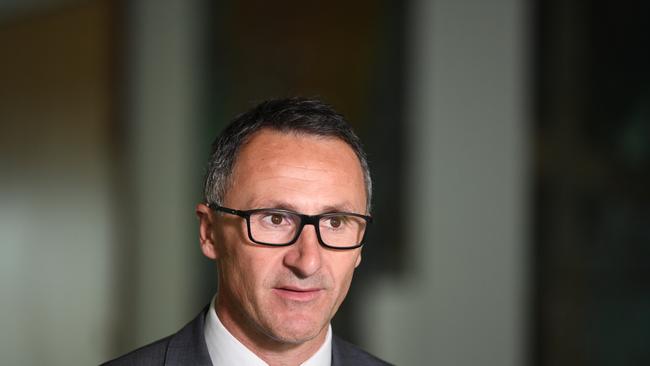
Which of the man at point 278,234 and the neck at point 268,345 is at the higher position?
the man at point 278,234

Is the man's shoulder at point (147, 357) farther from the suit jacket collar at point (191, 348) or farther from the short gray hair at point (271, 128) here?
the short gray hair at point (271, 128)

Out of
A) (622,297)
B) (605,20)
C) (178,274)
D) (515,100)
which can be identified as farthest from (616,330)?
(178,274)

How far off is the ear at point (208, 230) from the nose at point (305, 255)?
30 centimetres

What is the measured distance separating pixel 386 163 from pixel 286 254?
3596 mm

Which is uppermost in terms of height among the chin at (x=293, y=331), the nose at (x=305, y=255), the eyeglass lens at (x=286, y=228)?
the eyeglass lens at (x=286, y=228)

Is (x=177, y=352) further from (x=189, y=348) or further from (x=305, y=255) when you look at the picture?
(x=305, y=255)

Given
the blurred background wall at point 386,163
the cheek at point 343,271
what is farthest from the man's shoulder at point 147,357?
the blurred background wall at point 386,163

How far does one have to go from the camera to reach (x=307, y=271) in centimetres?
208

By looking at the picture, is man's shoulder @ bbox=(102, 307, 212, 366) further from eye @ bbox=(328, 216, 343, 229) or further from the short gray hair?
eye @ bbox=(328, 216, 343, 229)

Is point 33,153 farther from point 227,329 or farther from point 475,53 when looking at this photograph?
point 227,329

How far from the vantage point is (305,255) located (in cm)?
209

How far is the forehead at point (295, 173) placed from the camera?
84.1 inches

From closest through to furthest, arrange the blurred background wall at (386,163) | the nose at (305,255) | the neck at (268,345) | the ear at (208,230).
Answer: the nose at (305,255) < the neck at (268,345) < the ear at (208,230) < the blurred background wall at (386,163)

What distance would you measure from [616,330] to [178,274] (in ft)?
9.47
